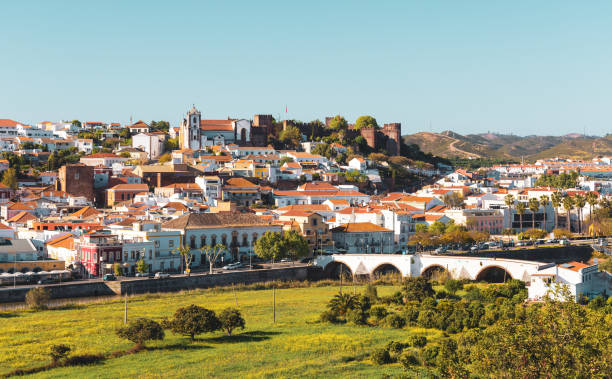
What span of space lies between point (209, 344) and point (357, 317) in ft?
30.7

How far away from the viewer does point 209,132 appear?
116 meters

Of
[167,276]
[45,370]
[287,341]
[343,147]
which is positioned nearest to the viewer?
[45,370]

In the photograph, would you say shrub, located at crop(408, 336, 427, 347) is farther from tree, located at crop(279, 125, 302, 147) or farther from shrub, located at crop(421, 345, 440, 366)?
tree, located at crop(279, 125, 302, 147)

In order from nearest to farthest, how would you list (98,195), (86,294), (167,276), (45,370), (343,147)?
(45,370), (86,294), (167,276), (98,195), (343,147)

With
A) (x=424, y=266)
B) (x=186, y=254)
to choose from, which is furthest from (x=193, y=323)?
(x=424, y=266)

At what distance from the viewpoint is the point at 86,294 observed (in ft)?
158

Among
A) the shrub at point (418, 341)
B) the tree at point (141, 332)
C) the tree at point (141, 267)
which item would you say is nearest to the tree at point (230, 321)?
the tree at point (141, 332)

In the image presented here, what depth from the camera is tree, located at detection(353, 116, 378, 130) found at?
13838 cm

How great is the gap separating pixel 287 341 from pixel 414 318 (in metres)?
8.76

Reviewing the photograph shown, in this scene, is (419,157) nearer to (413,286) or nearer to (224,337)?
(413,286)

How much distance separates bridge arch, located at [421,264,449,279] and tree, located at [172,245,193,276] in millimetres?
17139

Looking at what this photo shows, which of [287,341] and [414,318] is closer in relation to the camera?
[287,341]

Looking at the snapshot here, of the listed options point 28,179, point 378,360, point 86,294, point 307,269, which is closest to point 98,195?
point 28,179

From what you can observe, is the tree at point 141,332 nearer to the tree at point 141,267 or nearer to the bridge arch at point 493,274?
the tree at point 141,267
